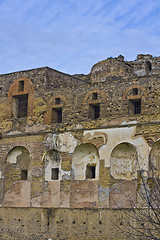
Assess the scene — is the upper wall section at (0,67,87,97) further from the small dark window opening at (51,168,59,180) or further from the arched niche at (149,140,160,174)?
the arched niche at (149,140,160,174)

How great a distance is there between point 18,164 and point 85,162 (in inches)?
155

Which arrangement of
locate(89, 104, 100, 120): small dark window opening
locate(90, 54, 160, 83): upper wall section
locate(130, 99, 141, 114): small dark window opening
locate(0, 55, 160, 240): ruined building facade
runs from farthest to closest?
locate(90, 54, 160, 83): upper wall section, locate(89, 104, 100, 120): small dark window opening, locate(130, 99, 141, 114): small dark window opening, locate(0, 55, 160, 240): ruined building facade

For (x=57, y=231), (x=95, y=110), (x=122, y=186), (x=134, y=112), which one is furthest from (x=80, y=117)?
(x=57, y=231)

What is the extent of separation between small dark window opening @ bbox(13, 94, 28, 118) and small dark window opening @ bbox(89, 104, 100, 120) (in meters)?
4.18

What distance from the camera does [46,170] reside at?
2384 cm

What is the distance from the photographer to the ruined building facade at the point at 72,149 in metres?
21.5

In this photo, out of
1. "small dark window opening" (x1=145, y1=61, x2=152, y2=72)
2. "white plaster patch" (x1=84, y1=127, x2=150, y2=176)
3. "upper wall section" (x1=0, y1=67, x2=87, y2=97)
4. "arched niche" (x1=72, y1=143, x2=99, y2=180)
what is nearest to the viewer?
"white plaster patch" (x1=84, y1=127, x2=150, y2=176)

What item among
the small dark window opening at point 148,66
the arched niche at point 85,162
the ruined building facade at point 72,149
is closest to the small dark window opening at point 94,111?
the ruined building facade at point 72,149

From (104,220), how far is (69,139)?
4.48 meters

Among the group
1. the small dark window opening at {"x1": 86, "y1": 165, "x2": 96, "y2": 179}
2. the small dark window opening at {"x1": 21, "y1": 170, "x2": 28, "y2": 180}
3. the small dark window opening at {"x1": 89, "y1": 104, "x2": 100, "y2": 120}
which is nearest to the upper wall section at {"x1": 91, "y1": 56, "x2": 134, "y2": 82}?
the small dark window opening at {"x1": 89, "y1": 104, "x2": 100, "y2": 120}

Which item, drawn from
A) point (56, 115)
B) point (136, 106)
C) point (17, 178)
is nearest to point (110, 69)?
point (56, 115)

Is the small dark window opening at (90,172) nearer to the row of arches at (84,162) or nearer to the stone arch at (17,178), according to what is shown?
the row of arches at (84,162)

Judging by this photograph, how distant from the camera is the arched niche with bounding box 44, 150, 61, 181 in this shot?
23656 mm

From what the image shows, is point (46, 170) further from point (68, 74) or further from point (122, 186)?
point (68, 74)
